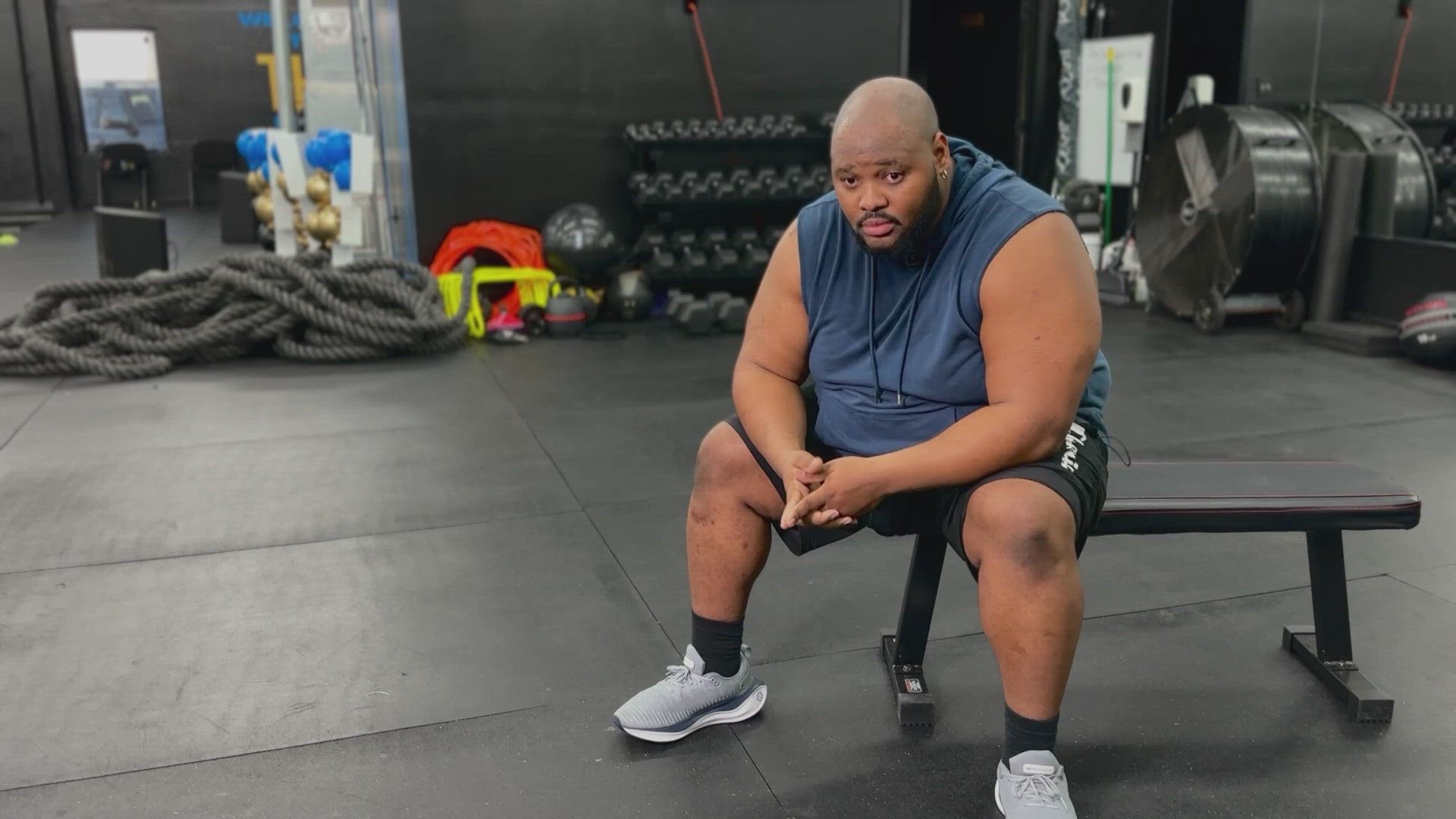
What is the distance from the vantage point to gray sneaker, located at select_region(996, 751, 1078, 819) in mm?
1435

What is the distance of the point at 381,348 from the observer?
175 inches

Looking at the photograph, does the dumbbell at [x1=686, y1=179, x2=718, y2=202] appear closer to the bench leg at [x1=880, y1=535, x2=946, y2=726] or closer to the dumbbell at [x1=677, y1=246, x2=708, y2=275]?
the dumbbell at [x1=677, y1=246, x2=708, y2=275]

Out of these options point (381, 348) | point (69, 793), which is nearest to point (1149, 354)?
point (381, 348)

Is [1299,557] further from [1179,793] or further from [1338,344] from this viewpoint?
[1338,344]

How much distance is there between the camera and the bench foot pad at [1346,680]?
5.73ft

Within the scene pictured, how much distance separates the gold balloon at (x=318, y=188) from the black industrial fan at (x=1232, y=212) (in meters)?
3.81

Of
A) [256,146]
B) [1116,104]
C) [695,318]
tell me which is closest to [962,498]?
[695,318]

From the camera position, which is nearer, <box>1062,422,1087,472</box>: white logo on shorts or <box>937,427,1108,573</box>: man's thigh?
<box>937,427,1108,573</box>: man's thigh

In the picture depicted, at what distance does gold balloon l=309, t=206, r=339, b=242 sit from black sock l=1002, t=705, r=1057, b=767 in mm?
4404

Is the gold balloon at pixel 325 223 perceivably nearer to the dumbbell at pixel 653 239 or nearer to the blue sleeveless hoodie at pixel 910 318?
the dumbbell at pixel 653 239

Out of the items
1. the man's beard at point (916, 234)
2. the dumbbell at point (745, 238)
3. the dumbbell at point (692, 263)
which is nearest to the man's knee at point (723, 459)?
Answer: the man's beard at point (916, 234)

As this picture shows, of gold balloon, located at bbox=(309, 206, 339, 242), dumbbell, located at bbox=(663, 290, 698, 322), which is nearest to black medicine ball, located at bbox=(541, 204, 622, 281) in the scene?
dumbbell, located at bbox=(663, 290, 698, 322)

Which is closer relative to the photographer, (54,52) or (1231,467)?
(1231,467)

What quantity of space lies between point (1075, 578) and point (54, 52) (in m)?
11.4
